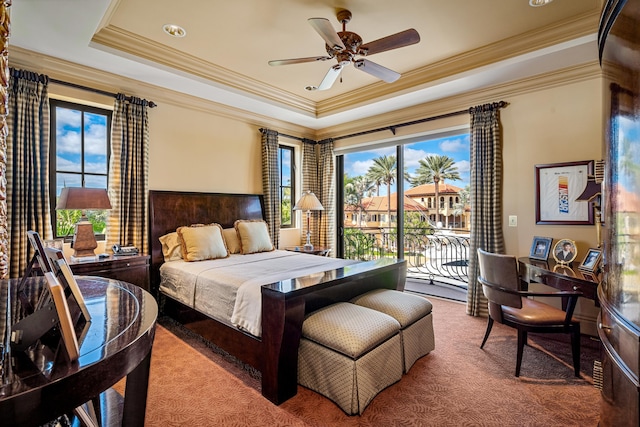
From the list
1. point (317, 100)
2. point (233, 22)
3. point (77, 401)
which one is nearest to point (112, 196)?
point (233, 22)

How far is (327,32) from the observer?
2.36 metres

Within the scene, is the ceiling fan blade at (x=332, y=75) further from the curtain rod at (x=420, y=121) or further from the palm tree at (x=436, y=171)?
the palm tree at (x=436, y=171)

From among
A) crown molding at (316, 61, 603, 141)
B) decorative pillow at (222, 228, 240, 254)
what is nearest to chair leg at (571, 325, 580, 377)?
crown molding at (316, 61, 603, 141)

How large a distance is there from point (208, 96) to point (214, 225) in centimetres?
166

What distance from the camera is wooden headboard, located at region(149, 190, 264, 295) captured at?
3.72 meters

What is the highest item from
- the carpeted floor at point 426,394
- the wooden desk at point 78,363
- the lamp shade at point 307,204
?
the lamp shade at point 307,204

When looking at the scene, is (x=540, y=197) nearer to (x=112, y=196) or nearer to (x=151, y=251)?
(x=151, y=251)

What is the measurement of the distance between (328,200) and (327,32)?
11.1 ft

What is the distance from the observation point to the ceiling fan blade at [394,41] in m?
2.40

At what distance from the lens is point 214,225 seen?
13.0 ft

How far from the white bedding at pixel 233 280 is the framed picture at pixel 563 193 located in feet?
7.23

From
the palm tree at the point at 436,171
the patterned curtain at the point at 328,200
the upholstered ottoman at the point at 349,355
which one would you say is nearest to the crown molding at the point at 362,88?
the patterned curtain at the point at 328,200

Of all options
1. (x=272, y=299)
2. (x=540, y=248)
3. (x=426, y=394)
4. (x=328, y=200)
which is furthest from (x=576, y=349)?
(x=328, y=200)

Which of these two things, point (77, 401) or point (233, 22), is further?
point (233, 22)
